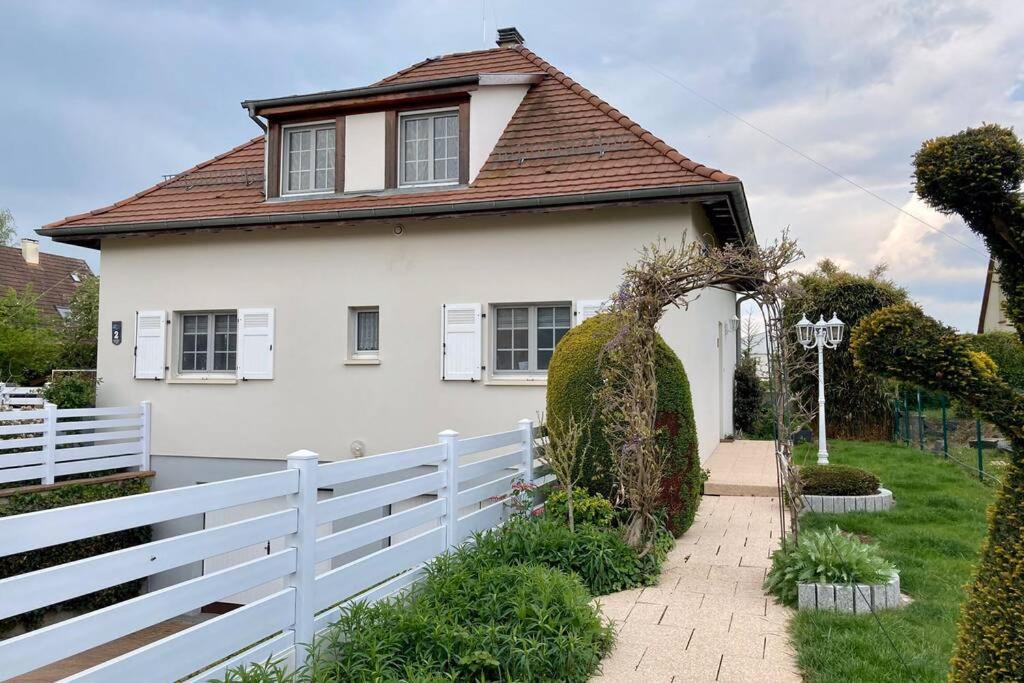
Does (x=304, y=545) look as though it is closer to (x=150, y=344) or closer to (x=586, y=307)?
(x=586, y=307)

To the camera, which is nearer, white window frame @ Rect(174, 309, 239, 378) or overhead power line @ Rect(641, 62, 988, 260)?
overhead power line @ Rect(641, 62, 988, 260)

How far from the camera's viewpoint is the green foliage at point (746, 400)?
16.9 metres

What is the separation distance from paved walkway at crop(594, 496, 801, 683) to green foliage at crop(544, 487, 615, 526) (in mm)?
702

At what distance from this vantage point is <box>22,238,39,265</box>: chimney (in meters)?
29.2

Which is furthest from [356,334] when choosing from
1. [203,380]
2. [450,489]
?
[450,489]

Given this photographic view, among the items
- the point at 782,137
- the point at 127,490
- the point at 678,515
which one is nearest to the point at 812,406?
the point at 782,137

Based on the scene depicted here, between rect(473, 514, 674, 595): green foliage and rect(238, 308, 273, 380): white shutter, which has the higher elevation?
rect(238, 308, 273, 380): white shutter

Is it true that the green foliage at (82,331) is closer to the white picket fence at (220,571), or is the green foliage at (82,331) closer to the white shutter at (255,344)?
the white shutter at (255,344)

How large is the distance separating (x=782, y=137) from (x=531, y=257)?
405cm

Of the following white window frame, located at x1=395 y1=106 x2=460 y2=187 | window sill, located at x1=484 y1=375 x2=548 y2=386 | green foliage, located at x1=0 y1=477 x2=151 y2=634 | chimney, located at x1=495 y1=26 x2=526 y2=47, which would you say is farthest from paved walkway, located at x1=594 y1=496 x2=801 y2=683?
chimney, located at x1=495 y1=26 x2=526 y2=47

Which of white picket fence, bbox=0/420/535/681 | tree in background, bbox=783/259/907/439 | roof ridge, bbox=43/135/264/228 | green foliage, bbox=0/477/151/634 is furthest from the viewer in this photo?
tree in background, bbox=783/259/907/439

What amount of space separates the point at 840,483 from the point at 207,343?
955 centimetres

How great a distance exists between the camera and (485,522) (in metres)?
6.05

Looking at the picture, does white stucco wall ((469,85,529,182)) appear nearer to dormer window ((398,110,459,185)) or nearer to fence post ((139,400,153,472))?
dormer window ((398,110,459,185))
